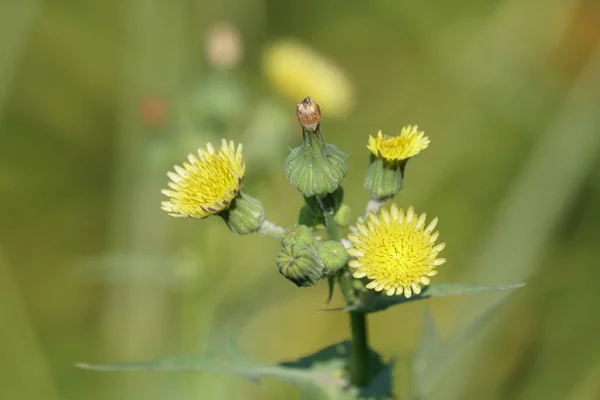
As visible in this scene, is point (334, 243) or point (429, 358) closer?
point (334, 243)

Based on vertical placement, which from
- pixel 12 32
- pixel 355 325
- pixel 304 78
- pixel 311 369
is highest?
pixel 12 32

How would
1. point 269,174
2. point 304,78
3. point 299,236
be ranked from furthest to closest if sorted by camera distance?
1. point 304,78
2. point 269,174
3. point 299,236

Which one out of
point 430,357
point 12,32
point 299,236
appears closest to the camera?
point 299,236

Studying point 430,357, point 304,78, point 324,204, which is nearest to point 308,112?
point 324,204

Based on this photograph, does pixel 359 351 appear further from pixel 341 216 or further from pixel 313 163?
pixel 313 163

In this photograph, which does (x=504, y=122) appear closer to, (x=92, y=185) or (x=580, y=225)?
(x=580, y=225)

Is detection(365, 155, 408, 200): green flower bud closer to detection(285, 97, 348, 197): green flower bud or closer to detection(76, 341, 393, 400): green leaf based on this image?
detection(285, 97, 348, 197): green flower bud

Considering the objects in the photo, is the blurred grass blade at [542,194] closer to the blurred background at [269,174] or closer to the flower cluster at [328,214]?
the blurred background at [269,174]
